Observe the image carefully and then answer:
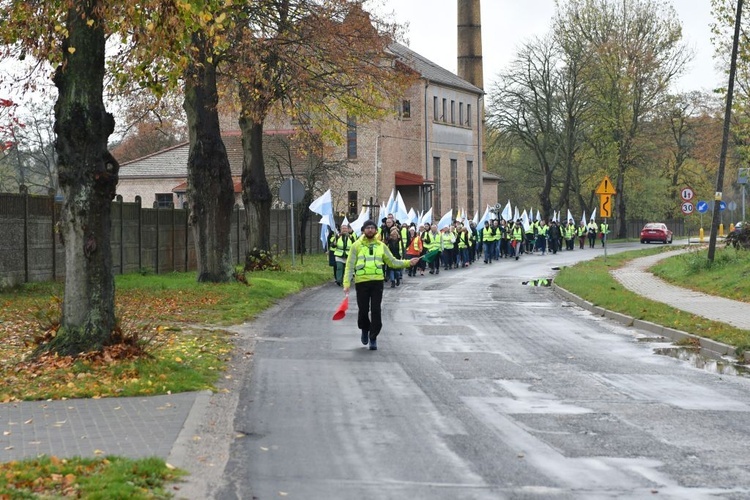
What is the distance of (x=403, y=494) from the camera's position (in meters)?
7.52

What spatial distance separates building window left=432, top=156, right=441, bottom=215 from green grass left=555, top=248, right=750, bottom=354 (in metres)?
35.2

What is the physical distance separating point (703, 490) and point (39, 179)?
10388 cm

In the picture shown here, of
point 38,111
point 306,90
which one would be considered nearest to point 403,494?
point 306,90

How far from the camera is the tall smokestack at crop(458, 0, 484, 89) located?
8800 cm

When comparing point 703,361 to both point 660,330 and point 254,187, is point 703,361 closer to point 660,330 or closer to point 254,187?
point 660,330

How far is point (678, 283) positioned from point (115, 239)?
49.3 feet

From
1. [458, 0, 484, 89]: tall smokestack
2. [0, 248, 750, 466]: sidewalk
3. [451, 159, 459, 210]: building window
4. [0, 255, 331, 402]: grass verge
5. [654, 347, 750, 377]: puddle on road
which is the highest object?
[458, 0, 484, 89]: tall smokestack

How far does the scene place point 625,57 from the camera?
250ft

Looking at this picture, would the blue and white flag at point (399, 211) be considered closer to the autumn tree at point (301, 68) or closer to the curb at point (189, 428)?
the autumn tree at point (301, 68)

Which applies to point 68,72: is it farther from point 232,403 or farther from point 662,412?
point 662,412

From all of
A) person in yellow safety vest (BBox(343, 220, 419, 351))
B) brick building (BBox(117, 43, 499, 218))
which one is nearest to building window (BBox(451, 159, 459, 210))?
brick building (BBox(117, 43, 499, 218))

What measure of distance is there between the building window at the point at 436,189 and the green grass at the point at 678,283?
115 ft

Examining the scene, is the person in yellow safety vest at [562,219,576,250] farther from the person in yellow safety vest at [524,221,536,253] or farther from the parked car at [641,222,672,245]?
Answer: the parked car at [641,222,672,245]

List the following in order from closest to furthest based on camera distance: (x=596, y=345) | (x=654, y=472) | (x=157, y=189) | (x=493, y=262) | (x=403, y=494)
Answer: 1. (x=403, y=494)
2. (x=654, y=472)
3. (x=596, y=345)
4. (x=493, y=262)
5. (x=157, y=189)
